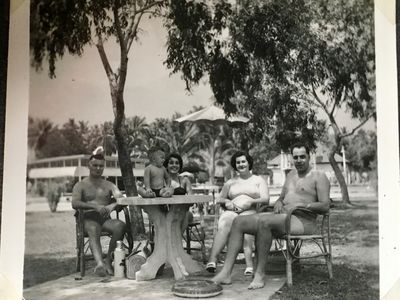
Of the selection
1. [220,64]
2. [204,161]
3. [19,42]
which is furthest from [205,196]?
[19,42]

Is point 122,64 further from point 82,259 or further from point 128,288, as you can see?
point 128,288

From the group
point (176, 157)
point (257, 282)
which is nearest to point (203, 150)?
point (176, 157)

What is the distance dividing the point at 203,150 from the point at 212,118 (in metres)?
0.31

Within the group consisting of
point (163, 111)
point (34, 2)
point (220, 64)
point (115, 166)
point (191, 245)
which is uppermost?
point (34, 2)

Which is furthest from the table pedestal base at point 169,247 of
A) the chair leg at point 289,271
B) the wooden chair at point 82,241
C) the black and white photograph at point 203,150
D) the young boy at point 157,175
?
the chair leg at point 289,271

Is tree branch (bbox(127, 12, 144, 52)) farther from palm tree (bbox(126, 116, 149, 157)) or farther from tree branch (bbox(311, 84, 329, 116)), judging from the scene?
tree branch (bbox(311, 84, 329, 116))

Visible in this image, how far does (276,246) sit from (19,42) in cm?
315

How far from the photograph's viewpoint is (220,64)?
4.49 m

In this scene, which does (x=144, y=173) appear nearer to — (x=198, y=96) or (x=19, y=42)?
(x=198, y=96)

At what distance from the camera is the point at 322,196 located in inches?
166

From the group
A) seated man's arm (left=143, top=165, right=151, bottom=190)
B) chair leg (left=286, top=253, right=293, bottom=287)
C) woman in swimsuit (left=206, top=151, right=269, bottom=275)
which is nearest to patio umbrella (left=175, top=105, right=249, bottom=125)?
woman in swimsuit (left=206, top=151, right=269, bottom=275)

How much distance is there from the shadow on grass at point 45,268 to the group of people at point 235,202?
0.28 m

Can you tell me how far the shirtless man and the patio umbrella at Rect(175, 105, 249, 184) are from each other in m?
0.54

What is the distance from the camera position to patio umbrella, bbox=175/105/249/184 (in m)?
4.39
